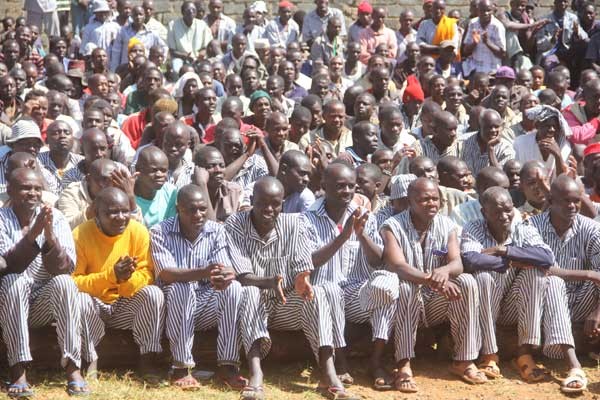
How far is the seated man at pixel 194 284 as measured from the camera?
6750 millimetres

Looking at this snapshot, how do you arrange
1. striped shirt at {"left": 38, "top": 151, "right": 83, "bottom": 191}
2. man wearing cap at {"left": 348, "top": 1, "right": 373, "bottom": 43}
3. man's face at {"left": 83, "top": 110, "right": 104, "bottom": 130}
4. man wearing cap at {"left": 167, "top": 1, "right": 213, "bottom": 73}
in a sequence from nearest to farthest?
striped shirt at {"left": 38, "top": 151, "right": 83, "bottom": 191} < man's face at {"left": 83, "top": 110, "right": 104, "bottom": 130} < man wearing cap at {"left": 167, "top": 1, "right": 213, "bottom": 73} < man wearing cap at {"left": 348, "top": 1, "right": 373, "bottom": 43}

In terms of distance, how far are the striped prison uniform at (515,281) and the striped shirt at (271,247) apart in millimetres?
1146

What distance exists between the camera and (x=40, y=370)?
22.7 ft

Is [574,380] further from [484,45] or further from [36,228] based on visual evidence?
[484,45]

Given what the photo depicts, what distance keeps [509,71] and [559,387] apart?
22.7ft

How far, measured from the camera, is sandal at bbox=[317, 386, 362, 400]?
21.6ft

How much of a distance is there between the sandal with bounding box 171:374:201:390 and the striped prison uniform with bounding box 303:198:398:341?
0.97 m

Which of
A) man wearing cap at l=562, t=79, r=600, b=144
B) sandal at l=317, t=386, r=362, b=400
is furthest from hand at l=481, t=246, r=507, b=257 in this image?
man wearing cap at l=562, t=79, r=600, b=144

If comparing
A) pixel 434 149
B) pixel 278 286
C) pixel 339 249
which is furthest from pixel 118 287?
pixel 434 149

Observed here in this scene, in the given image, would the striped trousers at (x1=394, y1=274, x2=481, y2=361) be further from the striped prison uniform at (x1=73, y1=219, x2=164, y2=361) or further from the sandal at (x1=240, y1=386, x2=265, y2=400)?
the striped prison uniform at (x1=73, y1=219, x2=164, y2=361)

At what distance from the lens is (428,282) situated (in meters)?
6.90

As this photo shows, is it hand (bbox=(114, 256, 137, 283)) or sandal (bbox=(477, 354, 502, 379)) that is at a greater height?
hand (bbox=(114, 256, 137, 283))

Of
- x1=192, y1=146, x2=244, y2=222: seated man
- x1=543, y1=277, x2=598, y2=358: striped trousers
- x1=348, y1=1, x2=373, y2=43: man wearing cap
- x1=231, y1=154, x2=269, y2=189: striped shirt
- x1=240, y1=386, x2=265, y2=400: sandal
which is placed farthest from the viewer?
x1=348, y1=1, x2=373, y2=43: man wearing cap

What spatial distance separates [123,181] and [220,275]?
1.22 m
